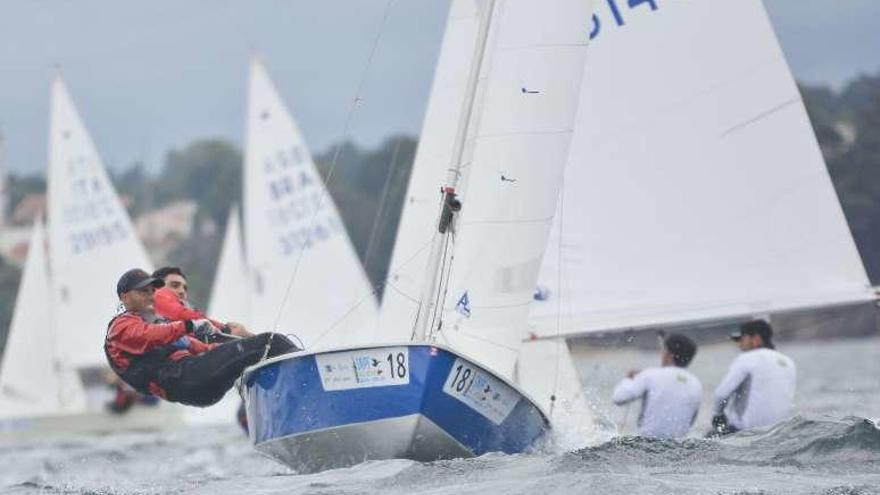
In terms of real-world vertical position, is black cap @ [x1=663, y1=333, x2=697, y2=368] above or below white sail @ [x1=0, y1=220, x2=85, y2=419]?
below

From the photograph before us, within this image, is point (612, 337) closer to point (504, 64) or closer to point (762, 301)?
point (762, 301)

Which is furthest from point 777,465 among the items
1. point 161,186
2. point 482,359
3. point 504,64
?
point 161,186

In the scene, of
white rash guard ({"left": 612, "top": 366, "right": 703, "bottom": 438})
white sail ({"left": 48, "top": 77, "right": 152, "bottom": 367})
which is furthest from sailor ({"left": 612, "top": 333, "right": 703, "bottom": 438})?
white sail ({"left": 48, "top": 77, "right": 152, "bottom": 367})

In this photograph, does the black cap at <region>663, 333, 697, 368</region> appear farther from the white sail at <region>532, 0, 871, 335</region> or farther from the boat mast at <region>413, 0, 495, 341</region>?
the boat mast at <region>413, 0, 495, 341</region>

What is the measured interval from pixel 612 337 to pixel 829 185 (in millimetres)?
1609

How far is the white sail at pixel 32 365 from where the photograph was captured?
28.2 m

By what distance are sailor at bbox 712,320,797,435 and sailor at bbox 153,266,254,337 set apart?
8.65 ft

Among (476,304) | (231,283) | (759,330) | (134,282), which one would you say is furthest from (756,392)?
(231,283)

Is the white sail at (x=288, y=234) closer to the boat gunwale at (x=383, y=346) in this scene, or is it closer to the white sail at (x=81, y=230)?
the white sail at (x=81, y=230)

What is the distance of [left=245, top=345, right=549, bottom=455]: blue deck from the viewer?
9445 millimetres

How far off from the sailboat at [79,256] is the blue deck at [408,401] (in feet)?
56.5

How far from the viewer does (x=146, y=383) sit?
1009cm

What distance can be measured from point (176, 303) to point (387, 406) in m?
1.52

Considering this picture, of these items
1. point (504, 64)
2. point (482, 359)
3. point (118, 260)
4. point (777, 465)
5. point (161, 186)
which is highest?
point (161, 186)
